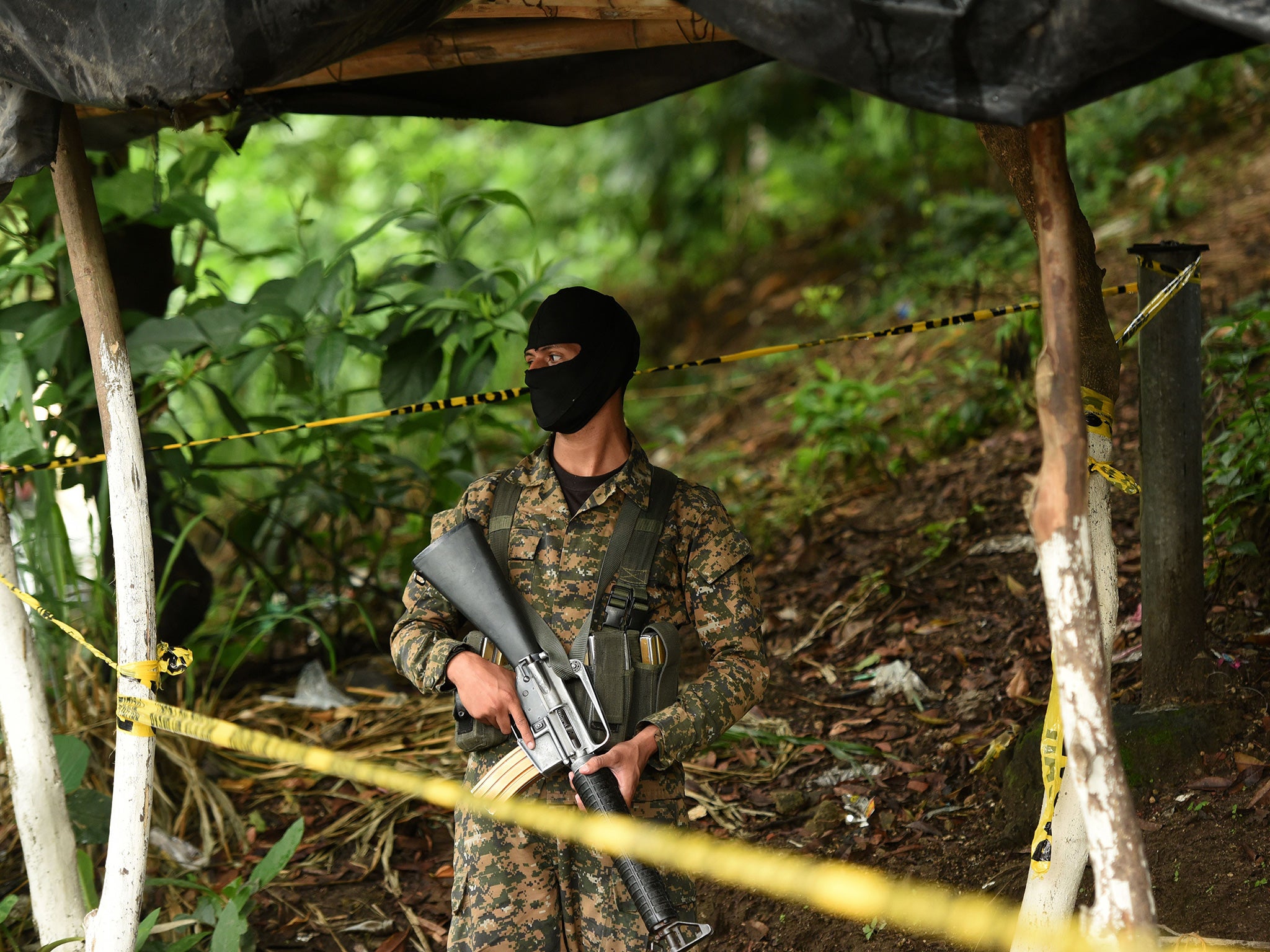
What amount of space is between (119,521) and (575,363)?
1074 mm

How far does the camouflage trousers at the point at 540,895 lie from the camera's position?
2.32 metres

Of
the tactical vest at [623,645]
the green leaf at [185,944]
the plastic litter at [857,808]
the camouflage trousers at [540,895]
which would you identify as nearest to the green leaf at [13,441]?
the green leaf at [185,944]

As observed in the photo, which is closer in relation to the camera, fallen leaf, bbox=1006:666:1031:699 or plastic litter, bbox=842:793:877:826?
plastic litter, bbox=842:793:877:826

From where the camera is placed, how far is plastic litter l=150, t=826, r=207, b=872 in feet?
11.2

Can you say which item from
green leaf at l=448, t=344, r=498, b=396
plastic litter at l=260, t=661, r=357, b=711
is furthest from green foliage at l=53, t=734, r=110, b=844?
green leaf at l=448, t=344, r=498, b=396

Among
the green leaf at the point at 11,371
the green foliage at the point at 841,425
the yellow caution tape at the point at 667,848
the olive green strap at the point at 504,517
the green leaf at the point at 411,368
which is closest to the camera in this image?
the yellow caution tape at the point at 667,848

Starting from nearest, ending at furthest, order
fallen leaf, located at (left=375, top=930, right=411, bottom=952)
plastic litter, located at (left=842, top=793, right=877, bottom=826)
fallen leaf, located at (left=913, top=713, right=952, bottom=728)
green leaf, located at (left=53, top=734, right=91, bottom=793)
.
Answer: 1. green leaf, located at (left=53, top=734, right=91, bottom=793)
2. fallen leaf, located at (left=375, top=930, right=411, bottom=952)
3. plastic litter, located at (left=842, top=793, right=877, bottom=826)
4. fallen leaf, located at (left=913, top=713, right=952, bottom=728)

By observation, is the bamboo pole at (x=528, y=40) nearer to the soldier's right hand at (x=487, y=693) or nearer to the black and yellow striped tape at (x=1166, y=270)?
the black and yellow striped tape at (x=1166, y=270)

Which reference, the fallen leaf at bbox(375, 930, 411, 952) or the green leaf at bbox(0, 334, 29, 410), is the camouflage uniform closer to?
the fallen leaf at bbox(375, 930, 411, 952)

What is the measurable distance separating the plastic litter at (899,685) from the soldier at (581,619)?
1.55 metres

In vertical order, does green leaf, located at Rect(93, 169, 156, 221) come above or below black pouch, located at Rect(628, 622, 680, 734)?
above

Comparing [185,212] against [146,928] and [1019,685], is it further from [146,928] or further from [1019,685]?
[1019,685]

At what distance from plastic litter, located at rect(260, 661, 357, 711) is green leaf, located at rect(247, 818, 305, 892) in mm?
1356

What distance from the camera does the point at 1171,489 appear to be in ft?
9.21
